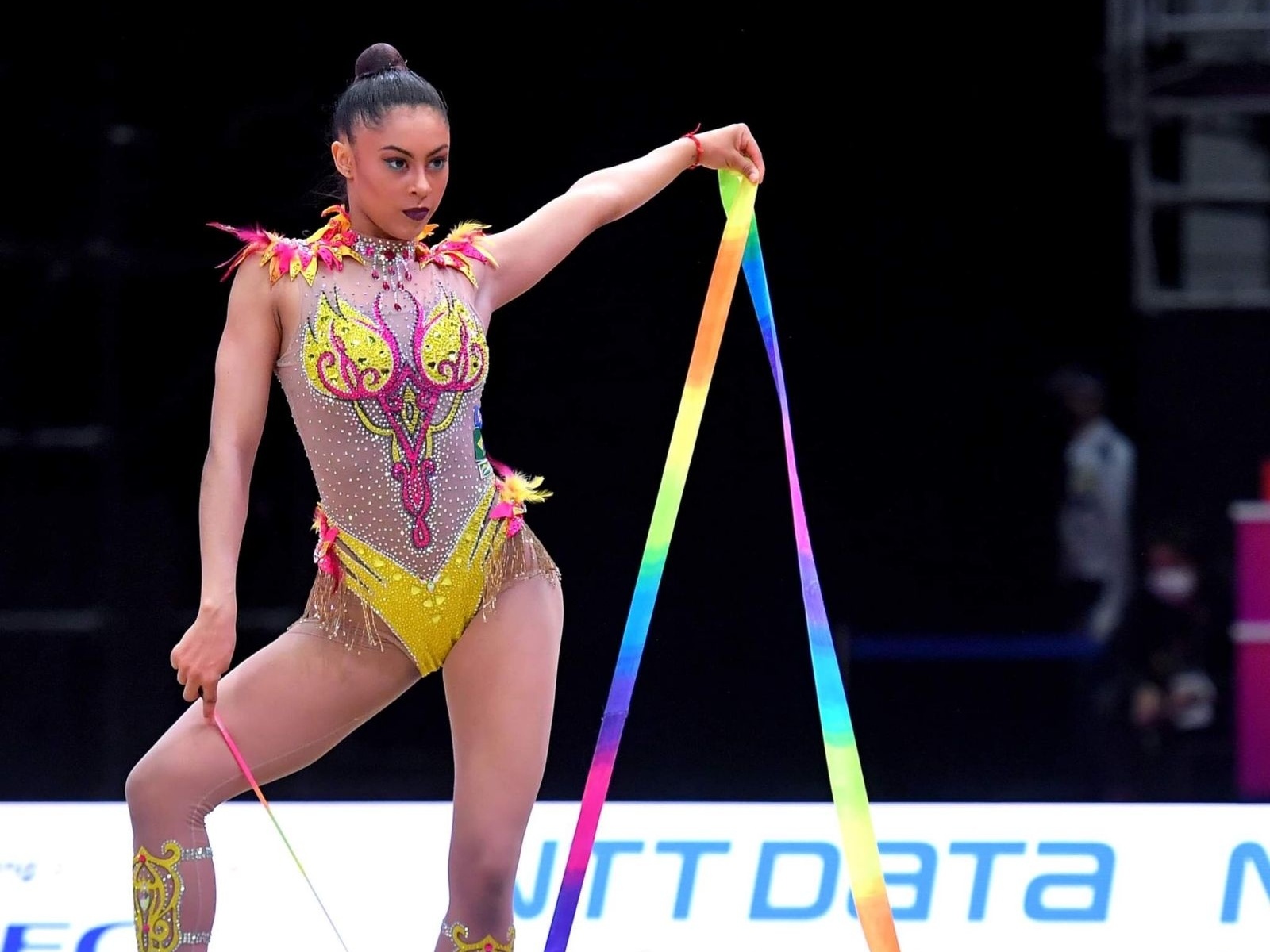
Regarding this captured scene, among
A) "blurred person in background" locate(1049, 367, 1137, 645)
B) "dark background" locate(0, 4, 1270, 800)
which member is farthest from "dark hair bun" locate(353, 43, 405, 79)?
"blurred person in background" locate(1049, 367, 1137, 645)

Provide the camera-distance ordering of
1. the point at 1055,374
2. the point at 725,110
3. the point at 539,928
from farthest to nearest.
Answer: the point at 1055,374
the point at 725,110
the point at 539,928

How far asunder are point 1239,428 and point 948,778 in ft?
4.02

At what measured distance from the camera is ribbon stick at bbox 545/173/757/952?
8.38 ft

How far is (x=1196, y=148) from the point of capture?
190 inches

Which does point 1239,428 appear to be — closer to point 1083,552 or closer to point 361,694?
point 1083,552

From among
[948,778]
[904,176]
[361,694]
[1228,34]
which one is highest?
[1228,34]

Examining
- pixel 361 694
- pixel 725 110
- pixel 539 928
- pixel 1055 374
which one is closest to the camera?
pixel 361 694

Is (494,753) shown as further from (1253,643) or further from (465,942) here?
(1253,643)

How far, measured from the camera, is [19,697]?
4742 mm

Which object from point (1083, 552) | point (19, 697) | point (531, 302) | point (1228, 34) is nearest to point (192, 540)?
point (19, 697)

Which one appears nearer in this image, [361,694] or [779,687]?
[361,694]

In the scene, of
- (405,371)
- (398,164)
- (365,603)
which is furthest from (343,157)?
(365,603)

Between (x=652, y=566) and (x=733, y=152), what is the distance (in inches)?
25.0

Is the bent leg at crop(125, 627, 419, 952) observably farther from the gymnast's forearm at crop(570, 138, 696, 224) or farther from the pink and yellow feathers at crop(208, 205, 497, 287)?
the gymnast's forearm at crop(570, 138, 696, 224)
